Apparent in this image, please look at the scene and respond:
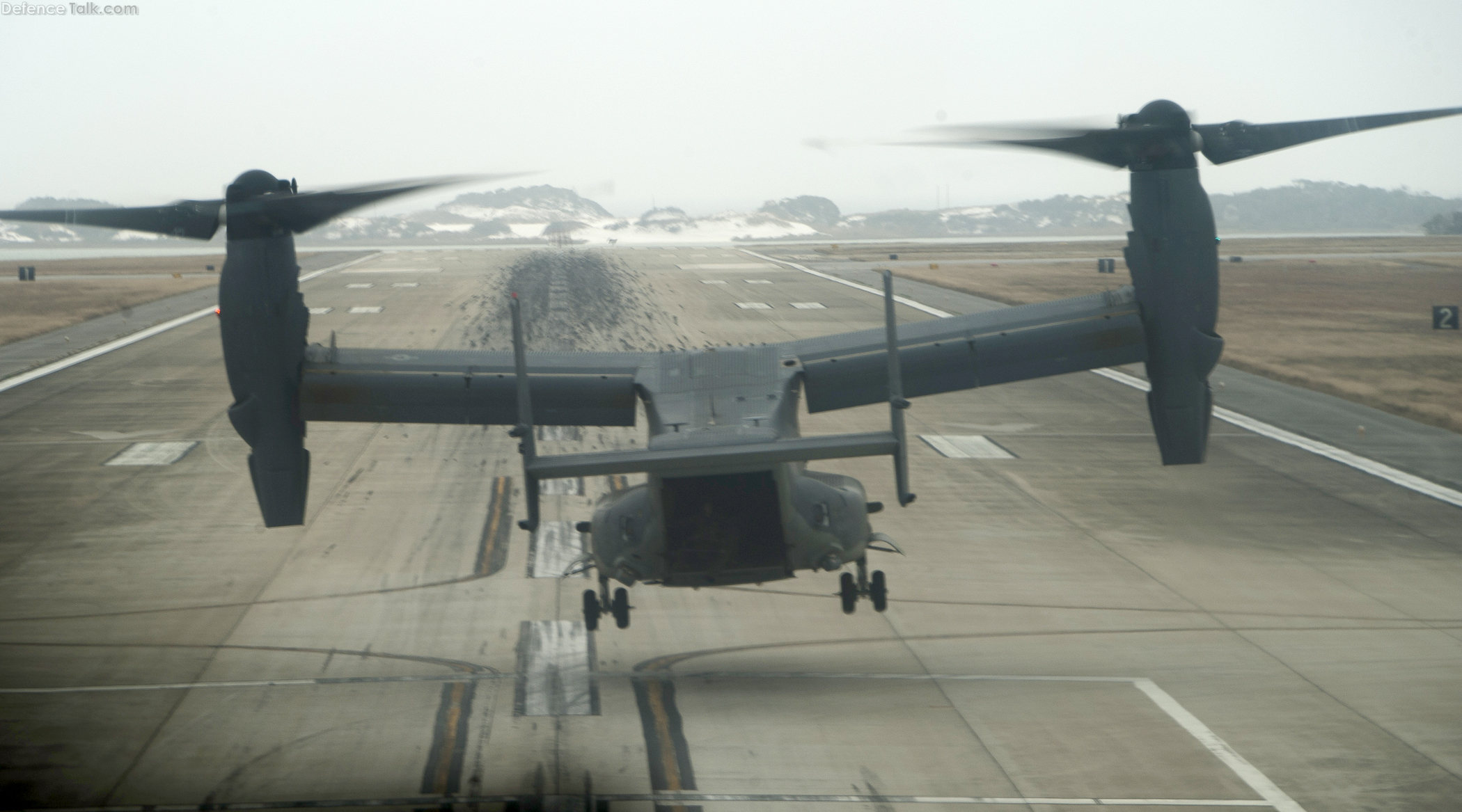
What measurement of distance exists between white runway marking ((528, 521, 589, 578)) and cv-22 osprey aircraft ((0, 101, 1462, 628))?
740cm

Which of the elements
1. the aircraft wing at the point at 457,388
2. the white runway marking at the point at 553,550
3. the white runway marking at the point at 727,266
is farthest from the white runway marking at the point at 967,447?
the white runway marking at the point at 727,266

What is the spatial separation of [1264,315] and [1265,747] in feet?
198

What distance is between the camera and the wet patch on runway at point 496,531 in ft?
80.9

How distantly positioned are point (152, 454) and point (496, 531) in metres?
14.1

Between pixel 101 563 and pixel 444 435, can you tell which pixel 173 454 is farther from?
pixel 101 563

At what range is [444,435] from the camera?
38156mm

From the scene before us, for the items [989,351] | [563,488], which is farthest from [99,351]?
[989,351]

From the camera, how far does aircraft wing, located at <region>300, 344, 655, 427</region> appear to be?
50.9ft

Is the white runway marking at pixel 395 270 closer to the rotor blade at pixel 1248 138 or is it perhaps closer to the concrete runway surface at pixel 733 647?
the concrete runway surface at pixel 733 647

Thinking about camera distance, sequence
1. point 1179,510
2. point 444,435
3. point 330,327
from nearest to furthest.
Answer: point 1179,510 < point 444,435 < point 330,327

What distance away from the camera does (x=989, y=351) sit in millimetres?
16078

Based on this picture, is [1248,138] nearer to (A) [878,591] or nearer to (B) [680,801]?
(A) [878,591]

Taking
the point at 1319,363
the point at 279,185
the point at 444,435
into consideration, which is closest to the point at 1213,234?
the point at 279,185

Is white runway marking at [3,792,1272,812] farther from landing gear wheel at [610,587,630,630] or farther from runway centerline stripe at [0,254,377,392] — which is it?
runway centerline stripe at [0,254,377,392]
